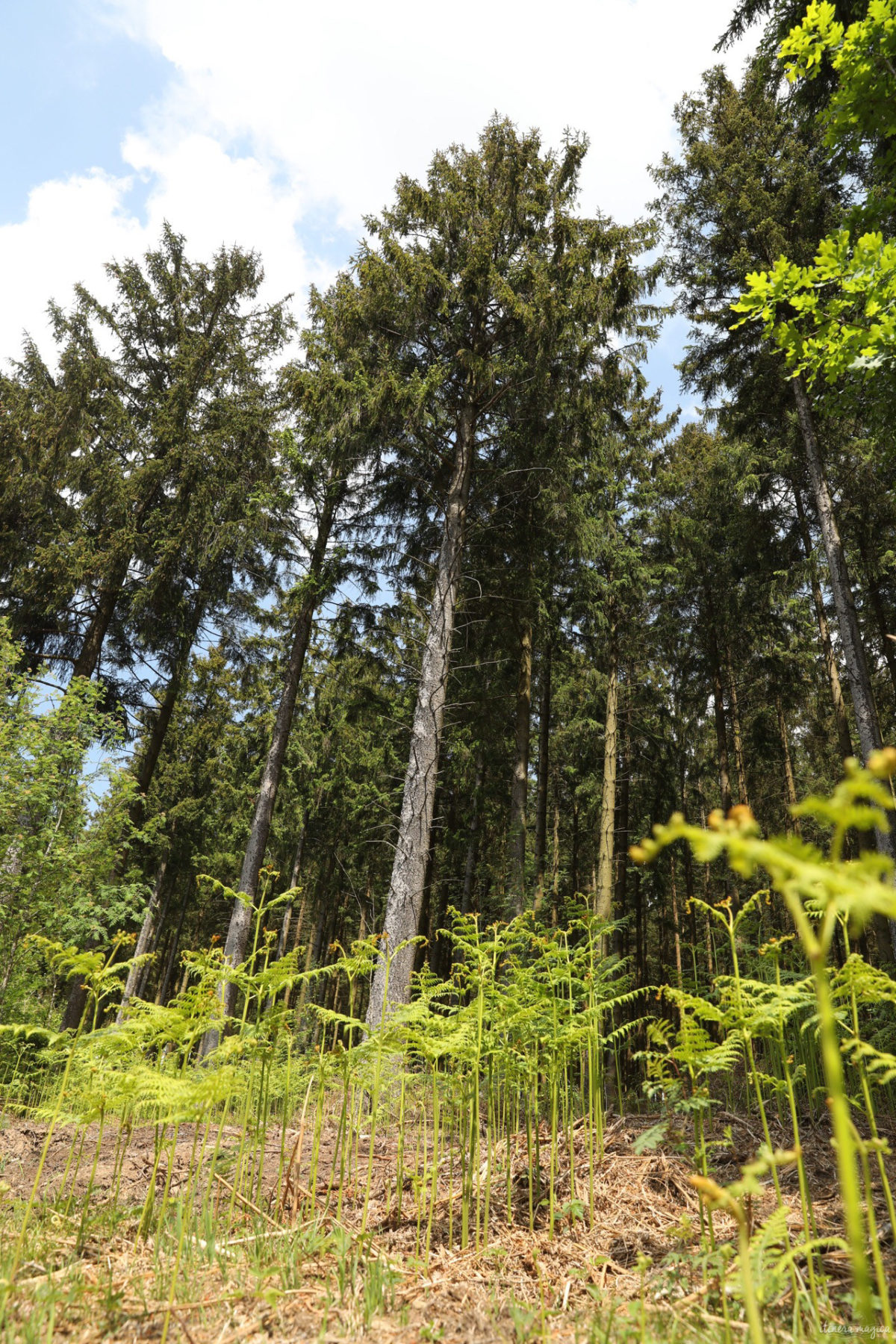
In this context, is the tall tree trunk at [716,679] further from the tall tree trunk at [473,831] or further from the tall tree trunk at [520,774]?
the tall tree trunk at [473,831]

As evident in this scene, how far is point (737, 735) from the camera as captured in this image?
16.4m

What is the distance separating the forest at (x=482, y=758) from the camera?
98.5 inches

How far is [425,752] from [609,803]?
195 inches

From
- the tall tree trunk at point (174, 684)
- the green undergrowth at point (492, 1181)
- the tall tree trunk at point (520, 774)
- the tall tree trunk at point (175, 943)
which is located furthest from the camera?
the tall tree trunk at point (175, 943)

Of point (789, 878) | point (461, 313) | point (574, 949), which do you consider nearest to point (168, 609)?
point (461, 313)

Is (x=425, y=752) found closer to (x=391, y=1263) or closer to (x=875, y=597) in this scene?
(x=391, y=1263)

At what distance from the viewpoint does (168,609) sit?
44.5ft

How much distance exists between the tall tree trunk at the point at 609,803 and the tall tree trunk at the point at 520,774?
134 cm

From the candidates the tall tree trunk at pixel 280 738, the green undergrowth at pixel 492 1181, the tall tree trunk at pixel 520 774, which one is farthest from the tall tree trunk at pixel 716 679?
the green undergrowth at pixel 492 1181

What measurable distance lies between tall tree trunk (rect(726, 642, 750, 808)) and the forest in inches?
7.6

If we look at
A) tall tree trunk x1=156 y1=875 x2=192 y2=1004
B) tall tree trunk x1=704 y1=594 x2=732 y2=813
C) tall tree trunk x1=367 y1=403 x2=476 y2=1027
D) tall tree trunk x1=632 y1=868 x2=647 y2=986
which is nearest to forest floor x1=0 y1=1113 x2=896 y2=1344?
tall tree trunk x1=367 y1=403 x2=476 y2=1027

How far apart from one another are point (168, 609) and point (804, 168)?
12515 millimetres

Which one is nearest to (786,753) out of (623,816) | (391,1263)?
(623,816)

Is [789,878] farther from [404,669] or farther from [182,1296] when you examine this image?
[404,669]
